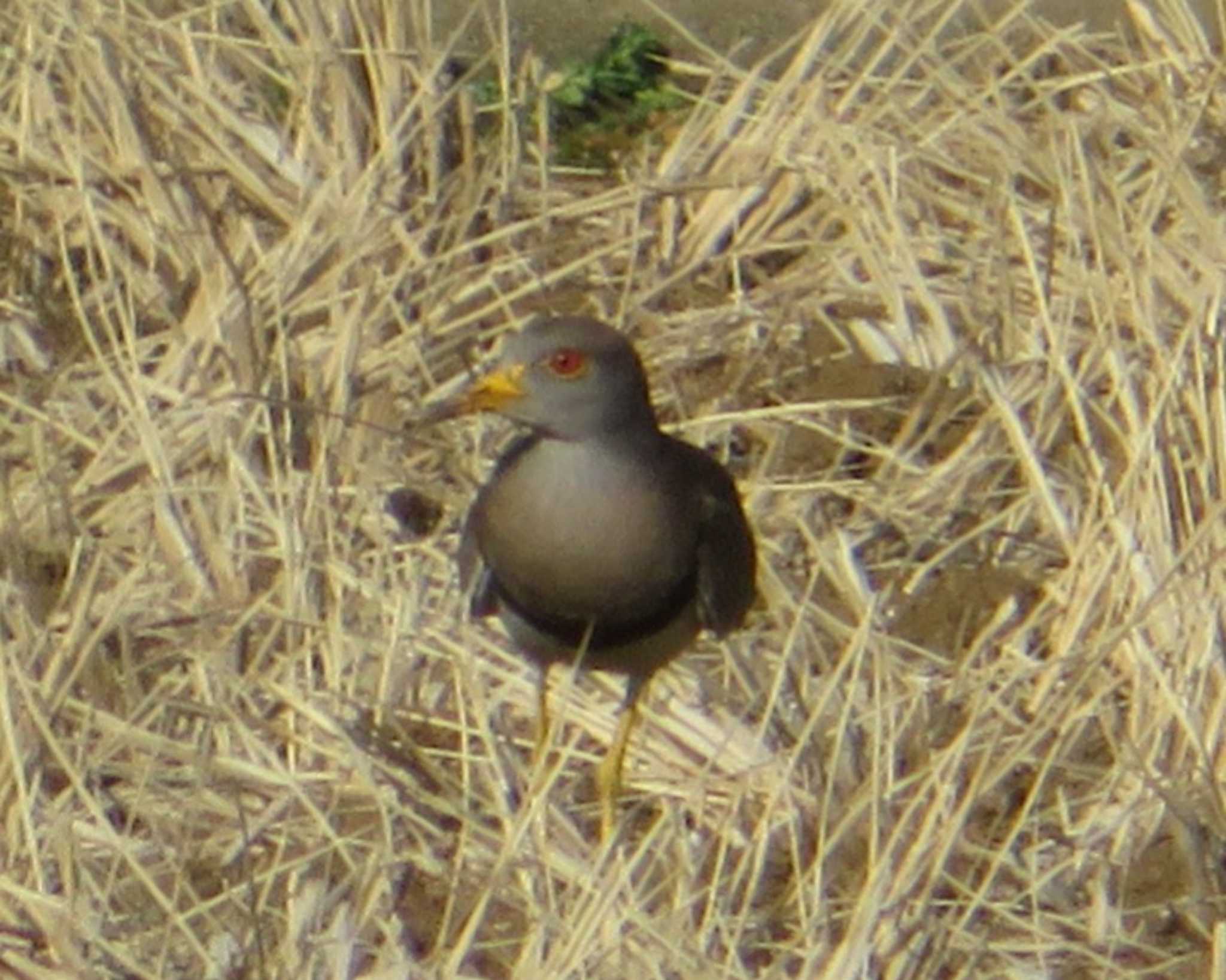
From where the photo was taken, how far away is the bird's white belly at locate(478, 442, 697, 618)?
17.5ft

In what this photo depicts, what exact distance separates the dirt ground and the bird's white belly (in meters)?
2.15

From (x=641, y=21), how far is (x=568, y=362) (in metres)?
2.23

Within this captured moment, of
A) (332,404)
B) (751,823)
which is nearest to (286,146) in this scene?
→ (332,404)

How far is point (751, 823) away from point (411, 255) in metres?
1.62

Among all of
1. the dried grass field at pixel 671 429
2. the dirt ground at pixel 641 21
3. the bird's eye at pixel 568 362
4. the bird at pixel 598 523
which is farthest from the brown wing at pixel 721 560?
the dirt ground at pixel 641 21

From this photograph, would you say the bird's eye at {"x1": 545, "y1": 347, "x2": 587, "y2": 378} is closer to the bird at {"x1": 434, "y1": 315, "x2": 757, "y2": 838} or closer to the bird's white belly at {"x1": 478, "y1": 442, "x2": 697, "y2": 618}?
the bird at {"x1": 434, "y1": 315, "x2": 757, "y2": 838}

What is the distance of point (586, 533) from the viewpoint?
533cm

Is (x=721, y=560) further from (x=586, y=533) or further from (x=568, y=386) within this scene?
(x=568, y=386)

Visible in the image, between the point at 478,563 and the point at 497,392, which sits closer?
the point at 497,392

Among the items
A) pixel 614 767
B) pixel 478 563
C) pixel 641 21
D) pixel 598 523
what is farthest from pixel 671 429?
pixel 641 21

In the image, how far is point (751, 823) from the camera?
530 centimetres

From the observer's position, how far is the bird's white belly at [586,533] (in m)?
5.33

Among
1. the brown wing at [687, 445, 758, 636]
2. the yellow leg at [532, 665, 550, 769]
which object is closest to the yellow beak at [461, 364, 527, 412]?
the brown wing at [687, 445, 758, 636]

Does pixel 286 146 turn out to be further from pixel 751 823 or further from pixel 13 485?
pixel 751 823
